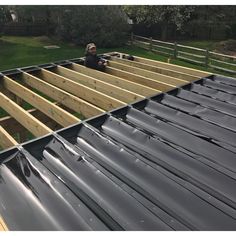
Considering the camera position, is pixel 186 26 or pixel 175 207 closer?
pixel 175 207

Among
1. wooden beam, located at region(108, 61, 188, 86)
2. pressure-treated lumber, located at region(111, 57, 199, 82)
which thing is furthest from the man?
pressure-treated lumber, located at region(111, 57, 199, 82)

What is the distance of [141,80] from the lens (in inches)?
276

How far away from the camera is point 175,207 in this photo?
2914 millimetres

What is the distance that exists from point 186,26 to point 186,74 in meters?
24.9

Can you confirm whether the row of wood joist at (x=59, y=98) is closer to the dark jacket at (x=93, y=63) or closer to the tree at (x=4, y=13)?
the dark jacket at (x=93, y=63)

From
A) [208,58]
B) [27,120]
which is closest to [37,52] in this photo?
[208,58]

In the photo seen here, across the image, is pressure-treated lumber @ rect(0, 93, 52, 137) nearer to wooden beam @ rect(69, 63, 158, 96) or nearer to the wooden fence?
wooden beam @ rect(69, 63, 158, 96)

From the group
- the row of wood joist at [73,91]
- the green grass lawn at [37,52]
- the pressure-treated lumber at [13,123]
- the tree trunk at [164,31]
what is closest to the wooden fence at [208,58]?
the green grass lawn at [37,52]

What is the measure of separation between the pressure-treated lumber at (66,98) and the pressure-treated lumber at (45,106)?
49 centimetres

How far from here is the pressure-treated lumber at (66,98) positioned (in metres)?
5.21

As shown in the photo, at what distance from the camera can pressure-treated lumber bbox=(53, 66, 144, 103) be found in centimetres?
574

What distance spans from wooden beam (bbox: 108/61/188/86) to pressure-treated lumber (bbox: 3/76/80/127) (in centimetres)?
295
